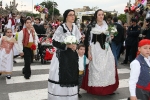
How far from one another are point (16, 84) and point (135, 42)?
4.85m

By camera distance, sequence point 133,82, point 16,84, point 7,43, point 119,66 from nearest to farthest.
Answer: point 133,82, point 16,84, point 7,43, point 119,66

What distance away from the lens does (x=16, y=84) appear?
588 centimetres

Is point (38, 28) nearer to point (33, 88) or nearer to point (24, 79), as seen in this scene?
point (24, 79)

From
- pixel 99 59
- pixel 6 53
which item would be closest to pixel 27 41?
pixel 6 53

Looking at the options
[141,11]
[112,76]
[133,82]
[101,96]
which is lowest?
[101,96]

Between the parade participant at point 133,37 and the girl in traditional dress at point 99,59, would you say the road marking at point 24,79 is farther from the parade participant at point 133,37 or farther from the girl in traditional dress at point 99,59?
the parade participant at point 133,37

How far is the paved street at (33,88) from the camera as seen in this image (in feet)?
16.5

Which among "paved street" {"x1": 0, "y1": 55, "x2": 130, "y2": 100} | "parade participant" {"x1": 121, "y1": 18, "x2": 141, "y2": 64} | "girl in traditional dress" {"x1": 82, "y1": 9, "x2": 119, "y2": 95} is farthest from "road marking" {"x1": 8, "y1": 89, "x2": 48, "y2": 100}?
"parade participant" {"x1": 121, "y1": 18, "x2": 141, "y2": 64}

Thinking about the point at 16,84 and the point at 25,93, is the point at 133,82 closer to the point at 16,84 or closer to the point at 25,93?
the point at 25,93

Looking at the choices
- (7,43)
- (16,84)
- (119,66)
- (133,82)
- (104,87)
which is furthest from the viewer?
(119,66)

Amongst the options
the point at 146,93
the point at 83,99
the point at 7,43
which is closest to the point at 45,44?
the point at 7,43

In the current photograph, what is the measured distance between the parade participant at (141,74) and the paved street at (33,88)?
2040mm

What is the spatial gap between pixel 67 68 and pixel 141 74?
3.97 ft

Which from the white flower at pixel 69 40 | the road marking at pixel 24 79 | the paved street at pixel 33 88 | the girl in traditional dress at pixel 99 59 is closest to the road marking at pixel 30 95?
the paved street at pixel 33 88
